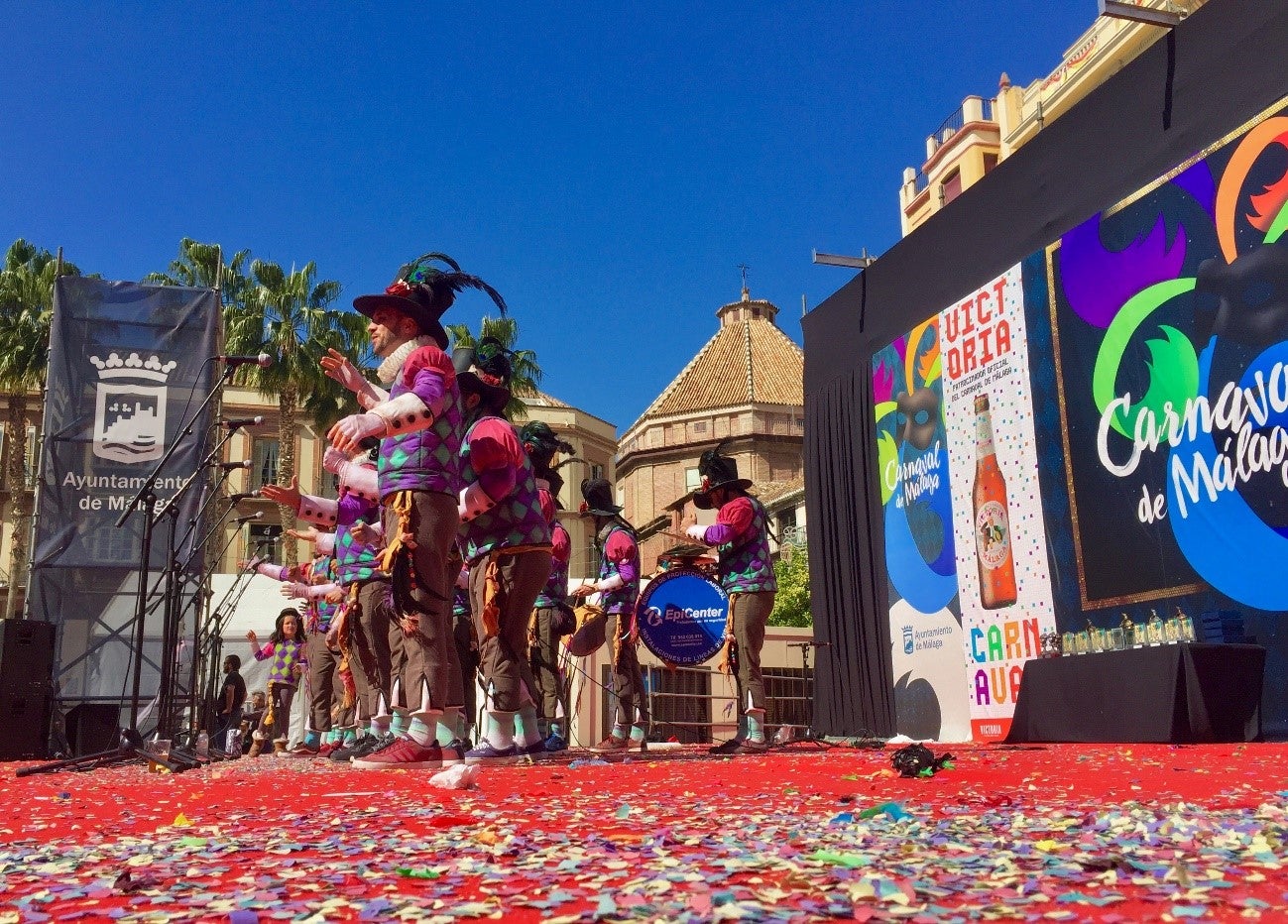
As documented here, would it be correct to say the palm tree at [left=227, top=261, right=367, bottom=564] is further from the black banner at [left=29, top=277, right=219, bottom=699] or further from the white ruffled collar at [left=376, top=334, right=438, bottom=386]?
the white ruffled collar at [left=376, top=334, right=438, bottom=386]

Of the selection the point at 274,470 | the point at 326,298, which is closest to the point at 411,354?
the point at 326,298

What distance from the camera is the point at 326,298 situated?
24547 millimetres

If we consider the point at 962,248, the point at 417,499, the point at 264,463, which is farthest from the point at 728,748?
the point at 264,463

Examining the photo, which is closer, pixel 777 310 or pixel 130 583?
pixel 130 583

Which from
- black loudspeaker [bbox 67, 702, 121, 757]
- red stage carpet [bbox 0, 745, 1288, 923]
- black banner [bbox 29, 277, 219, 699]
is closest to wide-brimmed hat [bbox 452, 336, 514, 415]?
red stage carpet [bbox 0, 745, 1288, 923]

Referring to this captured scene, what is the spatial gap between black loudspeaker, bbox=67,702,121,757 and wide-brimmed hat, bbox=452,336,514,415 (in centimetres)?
886

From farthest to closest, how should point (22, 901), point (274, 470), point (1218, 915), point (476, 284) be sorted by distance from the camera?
point (274, 470), point (476, 284), point (22, 901), point (1218, 915)

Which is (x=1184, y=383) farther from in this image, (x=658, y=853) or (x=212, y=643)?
(x=212, y=643)

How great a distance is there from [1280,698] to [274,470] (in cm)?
3779

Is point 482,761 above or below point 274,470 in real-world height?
below

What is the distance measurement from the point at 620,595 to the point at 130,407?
8272mm

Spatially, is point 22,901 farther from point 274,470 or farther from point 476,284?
point 274,470

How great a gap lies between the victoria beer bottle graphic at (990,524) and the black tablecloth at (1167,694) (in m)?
2.39

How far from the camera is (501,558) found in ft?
16.3
